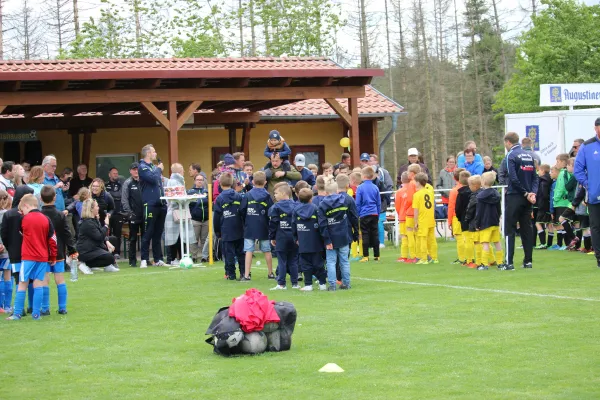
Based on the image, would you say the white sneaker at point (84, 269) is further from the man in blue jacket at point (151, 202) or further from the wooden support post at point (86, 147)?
the wooden support post at point (86, 147)

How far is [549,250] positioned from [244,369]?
38.6 feet

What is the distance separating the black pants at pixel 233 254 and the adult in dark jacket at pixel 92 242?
271 centimetres

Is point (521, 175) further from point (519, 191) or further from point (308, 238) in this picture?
point (308, 238)

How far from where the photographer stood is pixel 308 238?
13375mm

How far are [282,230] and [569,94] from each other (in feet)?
51.8

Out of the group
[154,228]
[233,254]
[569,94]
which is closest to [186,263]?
[154,228]

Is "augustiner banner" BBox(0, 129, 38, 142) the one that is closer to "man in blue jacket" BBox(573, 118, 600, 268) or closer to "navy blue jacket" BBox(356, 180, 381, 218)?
"navy blue jacket" BBox(356, 180, 381, 218)

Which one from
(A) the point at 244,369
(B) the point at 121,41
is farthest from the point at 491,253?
(B) the point at 121,41

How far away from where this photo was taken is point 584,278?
44.6 ft

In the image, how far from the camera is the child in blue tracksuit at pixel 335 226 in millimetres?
13281

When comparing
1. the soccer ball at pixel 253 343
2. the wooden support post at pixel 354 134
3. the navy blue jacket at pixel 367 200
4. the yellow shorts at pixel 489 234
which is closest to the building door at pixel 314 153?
the wooden support post at pixel 354 134

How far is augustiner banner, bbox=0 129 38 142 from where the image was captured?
2581cm

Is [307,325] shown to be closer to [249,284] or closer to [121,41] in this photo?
[249,284]

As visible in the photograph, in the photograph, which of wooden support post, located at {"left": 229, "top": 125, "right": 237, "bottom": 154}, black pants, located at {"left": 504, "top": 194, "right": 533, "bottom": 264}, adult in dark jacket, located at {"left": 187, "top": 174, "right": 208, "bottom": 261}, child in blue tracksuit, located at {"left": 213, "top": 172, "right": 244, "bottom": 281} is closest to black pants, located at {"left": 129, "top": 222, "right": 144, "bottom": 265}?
adult in dark jacket, located at {"left": 187, "top": 174, "right": 208, "bottom": 261}
